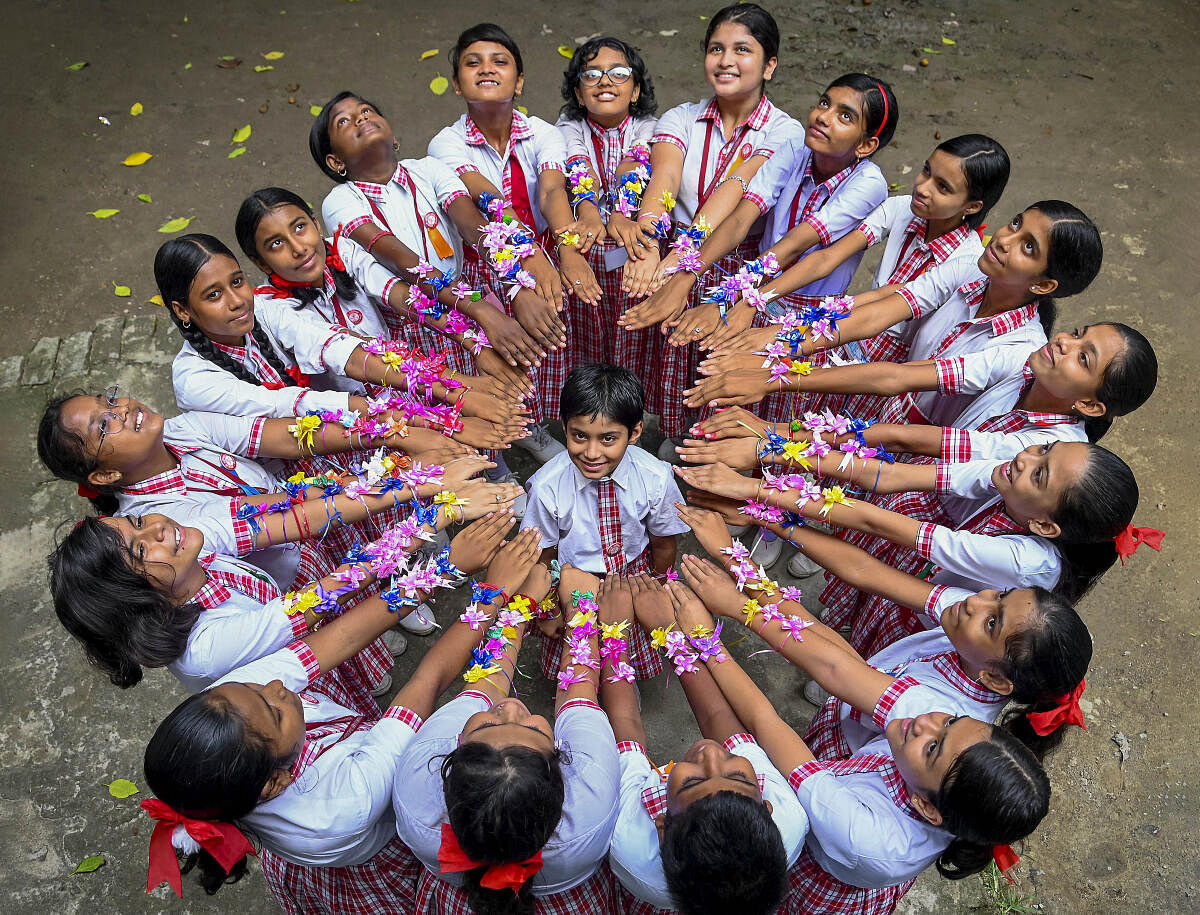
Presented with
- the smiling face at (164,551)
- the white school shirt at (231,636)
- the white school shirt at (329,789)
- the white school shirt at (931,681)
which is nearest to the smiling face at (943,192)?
the white school shirt at (931,681)

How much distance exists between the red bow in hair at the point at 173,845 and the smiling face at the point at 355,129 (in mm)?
2895

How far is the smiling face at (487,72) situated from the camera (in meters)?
4.16

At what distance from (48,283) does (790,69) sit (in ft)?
20.2

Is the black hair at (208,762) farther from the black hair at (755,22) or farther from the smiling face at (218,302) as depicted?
the black hair at (755,22)

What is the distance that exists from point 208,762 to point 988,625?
2.36 meters

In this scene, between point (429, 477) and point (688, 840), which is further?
point (429, 477)

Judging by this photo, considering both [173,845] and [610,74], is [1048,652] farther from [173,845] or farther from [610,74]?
[610,74]

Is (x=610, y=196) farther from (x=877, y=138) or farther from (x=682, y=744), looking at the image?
(x=682, y=744)

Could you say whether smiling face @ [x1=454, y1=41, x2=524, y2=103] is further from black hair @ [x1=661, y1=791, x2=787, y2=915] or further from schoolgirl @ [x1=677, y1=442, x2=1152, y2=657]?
black hair @ [x1=661, y1=791, x2=787, y2=915]

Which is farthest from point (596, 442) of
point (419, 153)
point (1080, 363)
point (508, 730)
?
point (419, 153)

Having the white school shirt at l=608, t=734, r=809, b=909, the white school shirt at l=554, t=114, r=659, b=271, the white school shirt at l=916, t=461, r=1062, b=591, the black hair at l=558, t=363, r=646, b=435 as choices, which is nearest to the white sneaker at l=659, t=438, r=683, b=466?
the white school shirt at l=554, t=114, r=659, b=271

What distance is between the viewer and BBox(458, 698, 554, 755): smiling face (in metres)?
2.39

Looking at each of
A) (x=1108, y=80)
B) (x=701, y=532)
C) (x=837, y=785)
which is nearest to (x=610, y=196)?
(x=701, y=532)

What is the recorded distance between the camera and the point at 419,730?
2730 millimetres
